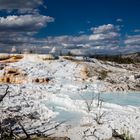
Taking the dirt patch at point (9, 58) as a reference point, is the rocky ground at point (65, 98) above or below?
below

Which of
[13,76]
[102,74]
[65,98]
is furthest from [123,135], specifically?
[13,76]

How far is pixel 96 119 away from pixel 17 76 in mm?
16033

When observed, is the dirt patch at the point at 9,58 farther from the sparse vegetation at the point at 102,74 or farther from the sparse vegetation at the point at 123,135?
the sparse vegetation at the point at 123,135

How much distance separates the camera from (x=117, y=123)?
45.3ft

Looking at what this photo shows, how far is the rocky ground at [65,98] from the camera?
44.0ft

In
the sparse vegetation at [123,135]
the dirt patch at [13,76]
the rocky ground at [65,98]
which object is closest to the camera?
the sparse vegetation at [123,135]

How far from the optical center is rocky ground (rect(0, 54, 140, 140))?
44.0 ft

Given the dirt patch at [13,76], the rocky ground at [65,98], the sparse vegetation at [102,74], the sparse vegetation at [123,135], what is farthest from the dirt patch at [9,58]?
the sparse vegetation at [123,135]

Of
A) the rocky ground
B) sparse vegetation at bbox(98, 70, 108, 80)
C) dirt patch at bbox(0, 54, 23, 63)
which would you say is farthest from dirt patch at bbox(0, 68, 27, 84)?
sparse vegetation at bbox(98, 70, 108, 80)

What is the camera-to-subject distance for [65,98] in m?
20.2

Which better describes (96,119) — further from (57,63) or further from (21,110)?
(57,63)

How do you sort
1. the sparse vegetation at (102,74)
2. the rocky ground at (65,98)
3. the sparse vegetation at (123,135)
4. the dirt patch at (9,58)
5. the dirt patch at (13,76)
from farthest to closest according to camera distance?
the dirt patch at (9,58) → the dirt patch at (13,76) → the sparse vegetation at (102,74) → the rocky ground at (65,98) → the sparse vegetation at (123,135)

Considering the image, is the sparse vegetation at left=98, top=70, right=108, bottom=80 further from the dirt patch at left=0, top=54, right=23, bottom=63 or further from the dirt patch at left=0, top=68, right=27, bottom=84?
the dirt patch at left=0, top=54, right=23, bottom=63

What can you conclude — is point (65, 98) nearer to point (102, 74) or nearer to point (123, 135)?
point (123, 135)
